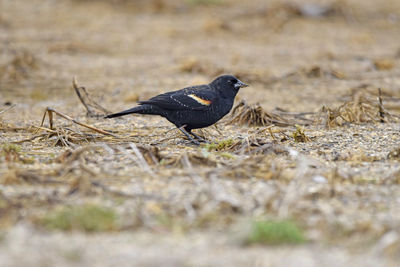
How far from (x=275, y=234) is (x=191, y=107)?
2925 mm

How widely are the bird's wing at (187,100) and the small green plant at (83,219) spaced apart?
2.60 metres

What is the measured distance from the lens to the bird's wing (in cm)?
649

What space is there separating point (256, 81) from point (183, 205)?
6383 millimetres

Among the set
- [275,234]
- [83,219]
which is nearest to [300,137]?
[275,234]

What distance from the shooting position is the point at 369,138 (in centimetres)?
678

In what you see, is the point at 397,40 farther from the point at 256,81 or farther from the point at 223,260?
the point at 223,260

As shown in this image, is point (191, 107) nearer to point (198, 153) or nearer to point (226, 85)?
point (226, 85)

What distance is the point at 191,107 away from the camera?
21.2 ft

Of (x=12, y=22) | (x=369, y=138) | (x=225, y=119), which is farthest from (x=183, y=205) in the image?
(x=12, y=22)

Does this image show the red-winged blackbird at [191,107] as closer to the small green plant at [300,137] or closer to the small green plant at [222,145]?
the small green plant at [222,145]

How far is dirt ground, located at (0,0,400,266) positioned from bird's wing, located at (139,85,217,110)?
0.37 metres

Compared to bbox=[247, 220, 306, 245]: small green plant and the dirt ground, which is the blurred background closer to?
the dirt ground

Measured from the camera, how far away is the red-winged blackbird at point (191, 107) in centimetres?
648

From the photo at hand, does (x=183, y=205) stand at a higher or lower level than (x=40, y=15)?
lower
